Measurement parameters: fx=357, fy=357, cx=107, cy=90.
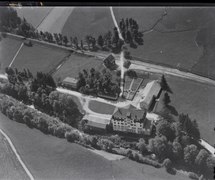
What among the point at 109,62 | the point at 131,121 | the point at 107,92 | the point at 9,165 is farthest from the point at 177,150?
the point at 9,165

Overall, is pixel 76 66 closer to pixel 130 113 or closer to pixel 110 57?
pixel 110 57

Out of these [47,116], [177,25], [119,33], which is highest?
[177,25]

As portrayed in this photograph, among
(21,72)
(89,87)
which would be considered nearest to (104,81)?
(89,87)

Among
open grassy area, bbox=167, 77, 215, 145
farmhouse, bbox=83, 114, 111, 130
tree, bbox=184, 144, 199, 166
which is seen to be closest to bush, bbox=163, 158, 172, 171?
tree, bbox=184, 144, 199, 166

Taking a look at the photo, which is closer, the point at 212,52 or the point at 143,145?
the point at 143,145

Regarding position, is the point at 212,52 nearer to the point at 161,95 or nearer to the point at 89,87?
the point at 161,95

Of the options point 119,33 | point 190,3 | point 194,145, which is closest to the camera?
point 194,145

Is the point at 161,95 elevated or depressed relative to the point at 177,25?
depressed
